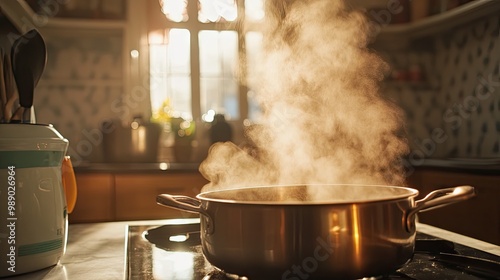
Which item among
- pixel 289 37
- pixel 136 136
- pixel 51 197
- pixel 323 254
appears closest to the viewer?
pixel 323 254

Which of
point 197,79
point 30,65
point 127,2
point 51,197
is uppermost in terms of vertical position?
point 127,2

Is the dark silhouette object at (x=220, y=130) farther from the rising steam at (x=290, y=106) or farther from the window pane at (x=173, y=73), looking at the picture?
the rising steam at (x=290, y=106)

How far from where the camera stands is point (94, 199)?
2152mm

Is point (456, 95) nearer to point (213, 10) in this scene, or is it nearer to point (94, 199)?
point (213, 10)

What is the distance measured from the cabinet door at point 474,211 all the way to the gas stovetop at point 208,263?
4.24ft

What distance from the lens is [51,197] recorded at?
58 cm

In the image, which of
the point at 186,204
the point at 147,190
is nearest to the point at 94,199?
the point at 147,190

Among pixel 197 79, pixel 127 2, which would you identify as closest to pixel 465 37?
pixel 197 79

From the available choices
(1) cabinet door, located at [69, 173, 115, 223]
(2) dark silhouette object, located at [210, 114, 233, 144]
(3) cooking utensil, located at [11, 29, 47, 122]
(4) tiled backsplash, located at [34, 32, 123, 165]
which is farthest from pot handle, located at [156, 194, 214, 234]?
(4) tiled backsplash, located at [34, 32, 123, 165]

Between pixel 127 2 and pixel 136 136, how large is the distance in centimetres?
93

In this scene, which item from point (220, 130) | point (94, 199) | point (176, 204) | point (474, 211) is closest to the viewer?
point (176, 204)

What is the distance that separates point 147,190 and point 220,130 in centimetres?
69

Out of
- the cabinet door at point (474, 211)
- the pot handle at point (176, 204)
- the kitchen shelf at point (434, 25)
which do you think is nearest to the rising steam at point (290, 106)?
the pot handle at point (176, 204)

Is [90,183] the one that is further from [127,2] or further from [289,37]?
[289,37]
